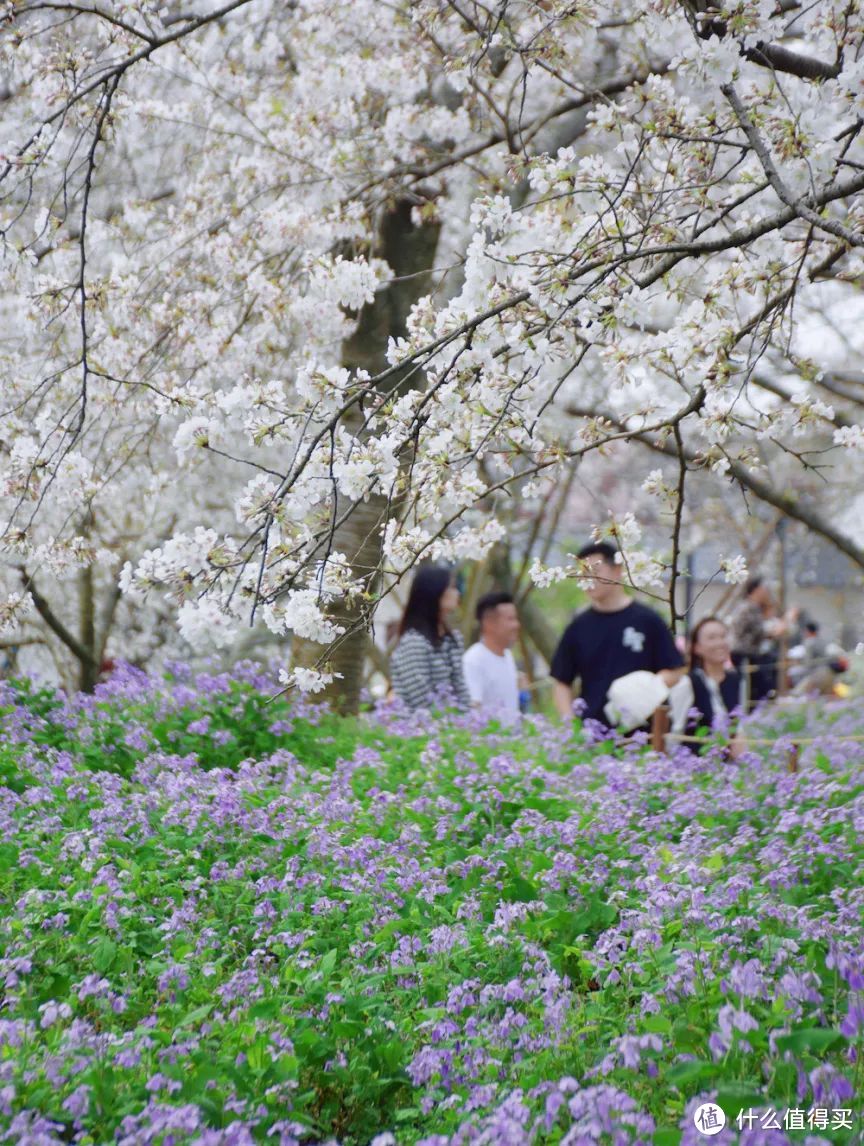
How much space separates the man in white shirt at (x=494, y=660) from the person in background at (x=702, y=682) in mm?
1062

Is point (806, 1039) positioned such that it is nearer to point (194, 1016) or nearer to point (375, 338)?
point (194, 1016)

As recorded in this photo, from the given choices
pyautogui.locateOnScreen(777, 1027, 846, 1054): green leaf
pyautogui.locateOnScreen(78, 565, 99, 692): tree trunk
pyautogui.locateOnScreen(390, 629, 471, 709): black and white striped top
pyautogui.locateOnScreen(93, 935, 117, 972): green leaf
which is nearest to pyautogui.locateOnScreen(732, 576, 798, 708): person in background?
pyautogui.locateOnScreen(390, 629, 471, 709): black and white striped top

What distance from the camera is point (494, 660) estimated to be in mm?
8227

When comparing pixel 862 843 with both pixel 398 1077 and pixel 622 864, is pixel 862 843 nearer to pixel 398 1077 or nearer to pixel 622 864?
pixel 622 864

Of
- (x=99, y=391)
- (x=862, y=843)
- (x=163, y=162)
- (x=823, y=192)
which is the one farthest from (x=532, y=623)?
(x=823, y=192)

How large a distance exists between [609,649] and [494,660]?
1297mm

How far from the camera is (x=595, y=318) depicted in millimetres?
3506

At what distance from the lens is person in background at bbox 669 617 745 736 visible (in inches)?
295

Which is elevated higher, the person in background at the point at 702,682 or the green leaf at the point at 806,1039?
the person in background at the point at 702,682

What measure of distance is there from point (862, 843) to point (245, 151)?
18.5 feet

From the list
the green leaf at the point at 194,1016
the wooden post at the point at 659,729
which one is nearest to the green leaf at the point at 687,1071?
the green leaf at the point at 194,1016

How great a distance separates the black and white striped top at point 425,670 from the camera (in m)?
7.56
